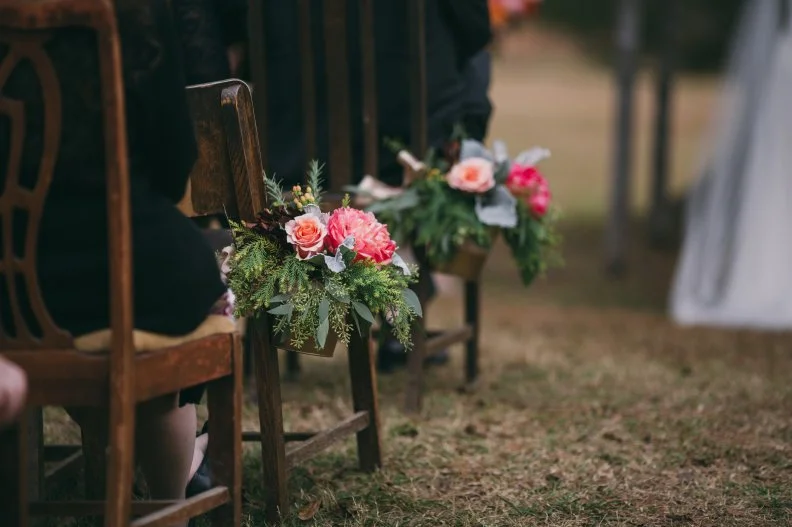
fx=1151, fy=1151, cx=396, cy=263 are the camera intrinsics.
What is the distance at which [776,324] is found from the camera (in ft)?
18.9

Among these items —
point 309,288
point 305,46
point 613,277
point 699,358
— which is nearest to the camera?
point 309,288

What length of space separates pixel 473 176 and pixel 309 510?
1375mm

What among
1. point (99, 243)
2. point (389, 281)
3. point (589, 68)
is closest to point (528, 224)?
point (389, 281)

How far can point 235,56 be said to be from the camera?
4250mm

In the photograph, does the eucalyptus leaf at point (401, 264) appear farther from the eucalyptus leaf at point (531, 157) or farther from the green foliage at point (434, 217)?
the eucalyptus leaf at point (531, 157)

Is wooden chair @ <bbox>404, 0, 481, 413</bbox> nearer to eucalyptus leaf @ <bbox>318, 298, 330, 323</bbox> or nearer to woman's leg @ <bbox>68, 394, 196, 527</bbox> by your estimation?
eucalyptus leaf @ <bbox>318, 298, 330, 323</bbox>

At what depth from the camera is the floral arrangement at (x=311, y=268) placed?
8.68ft

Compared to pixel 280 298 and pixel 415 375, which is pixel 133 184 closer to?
pixel 280 298

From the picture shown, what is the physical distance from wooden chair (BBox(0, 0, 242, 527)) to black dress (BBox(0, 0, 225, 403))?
3cm

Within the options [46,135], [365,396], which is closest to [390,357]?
[365,396]

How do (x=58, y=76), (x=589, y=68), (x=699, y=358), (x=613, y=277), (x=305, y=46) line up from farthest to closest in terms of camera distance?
(x=589, y=68) → (x=613, y=277) → (x=699, y=358) → (x=305, y=46) → (x=58, y=76)

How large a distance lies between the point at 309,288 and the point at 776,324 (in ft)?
12.3

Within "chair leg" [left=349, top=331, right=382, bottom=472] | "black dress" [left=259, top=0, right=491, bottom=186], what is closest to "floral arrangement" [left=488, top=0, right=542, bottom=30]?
"black dress" [left=259, top=0, right=491, bottom=186]

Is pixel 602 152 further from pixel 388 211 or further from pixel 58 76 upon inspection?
pixel 58 76
